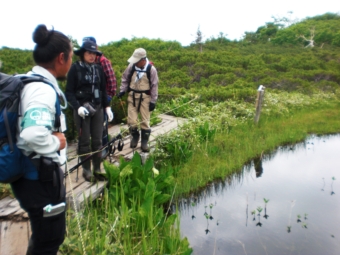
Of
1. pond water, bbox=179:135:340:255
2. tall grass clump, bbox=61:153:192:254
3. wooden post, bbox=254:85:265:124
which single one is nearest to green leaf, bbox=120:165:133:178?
tall grass clump, bbox=61:153:192:254

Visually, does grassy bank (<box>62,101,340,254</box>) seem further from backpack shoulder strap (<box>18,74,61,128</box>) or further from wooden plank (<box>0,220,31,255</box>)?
backpack shoulder strap (<box>18,74,61,128</box>)

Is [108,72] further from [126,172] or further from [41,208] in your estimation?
[41,208]

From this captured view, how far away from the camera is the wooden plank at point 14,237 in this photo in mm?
3295

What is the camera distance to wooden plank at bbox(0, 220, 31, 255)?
329cm

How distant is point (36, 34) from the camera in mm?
2416

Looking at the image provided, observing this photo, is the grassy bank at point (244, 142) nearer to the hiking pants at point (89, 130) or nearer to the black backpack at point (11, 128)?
the hiking pants at point (89, 130)

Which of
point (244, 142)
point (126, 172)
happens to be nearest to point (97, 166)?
point (126, 172)

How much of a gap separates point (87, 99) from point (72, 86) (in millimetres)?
237

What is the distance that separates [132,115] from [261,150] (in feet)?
11.1

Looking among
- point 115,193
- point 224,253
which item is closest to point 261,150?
point 224,253

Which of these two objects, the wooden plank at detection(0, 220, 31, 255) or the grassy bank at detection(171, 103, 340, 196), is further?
the grassy bank at detection(171, 103, 340, 196)

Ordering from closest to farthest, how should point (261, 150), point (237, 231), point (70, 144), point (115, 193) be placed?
point (115, 193) < point (237, 231) < point (70, 144) < point (261, 150)

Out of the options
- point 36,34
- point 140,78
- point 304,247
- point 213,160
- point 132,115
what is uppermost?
point 36,34

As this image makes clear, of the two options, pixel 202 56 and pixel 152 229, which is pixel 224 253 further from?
pixel 202 56
